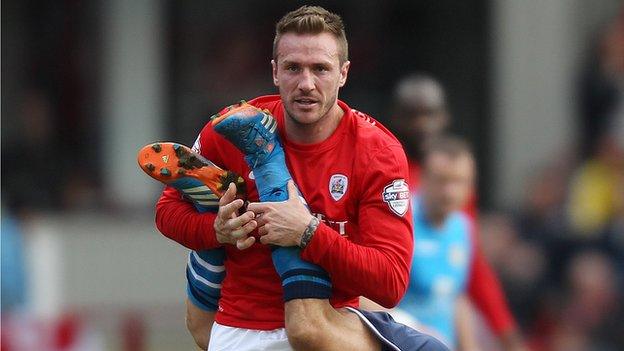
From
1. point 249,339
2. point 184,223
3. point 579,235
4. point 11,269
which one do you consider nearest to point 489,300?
point 249,339

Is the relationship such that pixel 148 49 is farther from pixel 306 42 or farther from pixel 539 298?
pixel 306 42

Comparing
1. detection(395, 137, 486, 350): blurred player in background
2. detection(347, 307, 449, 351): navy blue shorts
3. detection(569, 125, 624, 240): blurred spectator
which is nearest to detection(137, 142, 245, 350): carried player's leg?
detection(347, 307, 449, 351): navy blue shorts

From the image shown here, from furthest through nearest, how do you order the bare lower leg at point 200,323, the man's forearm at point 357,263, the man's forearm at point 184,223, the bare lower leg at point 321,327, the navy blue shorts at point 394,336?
the bare lower leg at point 200,323
the navy blue shorts at point 394,336
the man's forearm at point 184,223
the bare lower leg at point 321,327
the man's forearm at point 357,263

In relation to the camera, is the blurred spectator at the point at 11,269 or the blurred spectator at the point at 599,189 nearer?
the blurred spectator at the point at 11,269

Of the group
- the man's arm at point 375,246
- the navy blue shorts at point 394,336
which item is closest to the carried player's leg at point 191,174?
the man's arm at point 375,246

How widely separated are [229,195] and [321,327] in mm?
556

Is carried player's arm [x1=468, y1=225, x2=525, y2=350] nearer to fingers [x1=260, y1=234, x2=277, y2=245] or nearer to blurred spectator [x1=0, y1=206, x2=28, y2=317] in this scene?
fingers [x1=260, y1=234, x2=277, y2=245]

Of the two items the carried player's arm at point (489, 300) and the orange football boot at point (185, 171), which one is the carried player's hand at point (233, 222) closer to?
the orange football boot at point (185, 171)

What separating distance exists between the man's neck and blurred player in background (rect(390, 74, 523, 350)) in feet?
7.28

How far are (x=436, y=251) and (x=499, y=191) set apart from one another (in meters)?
6.18

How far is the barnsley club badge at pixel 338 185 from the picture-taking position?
18.3 feet

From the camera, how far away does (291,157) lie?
5.67 metres

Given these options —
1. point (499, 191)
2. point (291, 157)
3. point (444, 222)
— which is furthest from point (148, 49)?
point (291, 157)

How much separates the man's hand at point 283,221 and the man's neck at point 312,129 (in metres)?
0.31
